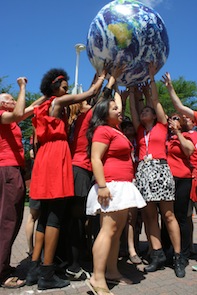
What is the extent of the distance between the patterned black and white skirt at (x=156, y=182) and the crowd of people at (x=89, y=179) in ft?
0.04

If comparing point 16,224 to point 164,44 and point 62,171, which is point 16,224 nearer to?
point 62,171

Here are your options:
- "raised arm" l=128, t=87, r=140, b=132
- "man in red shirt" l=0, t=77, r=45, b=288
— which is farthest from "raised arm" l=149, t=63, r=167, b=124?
"man in red shirt" l=0, t=77, r=45, b=288

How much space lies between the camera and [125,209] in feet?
10.6

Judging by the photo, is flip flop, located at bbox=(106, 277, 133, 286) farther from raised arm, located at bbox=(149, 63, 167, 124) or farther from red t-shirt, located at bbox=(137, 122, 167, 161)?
raised arm, located at bbox=(149, 63, 167, 124)

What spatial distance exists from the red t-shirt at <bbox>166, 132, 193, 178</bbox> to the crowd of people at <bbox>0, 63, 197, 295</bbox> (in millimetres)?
13

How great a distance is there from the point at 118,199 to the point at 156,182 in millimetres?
814

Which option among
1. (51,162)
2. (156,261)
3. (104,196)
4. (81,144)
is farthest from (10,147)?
(156,261)

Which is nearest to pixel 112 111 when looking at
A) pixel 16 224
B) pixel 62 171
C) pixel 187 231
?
pixel 62 171

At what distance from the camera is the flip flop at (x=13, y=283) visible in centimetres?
331

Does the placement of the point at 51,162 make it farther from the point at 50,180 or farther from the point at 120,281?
the point at 120,281

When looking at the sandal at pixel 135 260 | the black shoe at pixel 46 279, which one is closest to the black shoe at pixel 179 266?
the sandal at pixel 135 260

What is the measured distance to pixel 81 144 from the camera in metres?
3.60

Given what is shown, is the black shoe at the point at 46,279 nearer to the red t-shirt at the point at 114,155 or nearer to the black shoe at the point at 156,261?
the red t-shirt at the point at 114,155

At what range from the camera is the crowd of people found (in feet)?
10.4
